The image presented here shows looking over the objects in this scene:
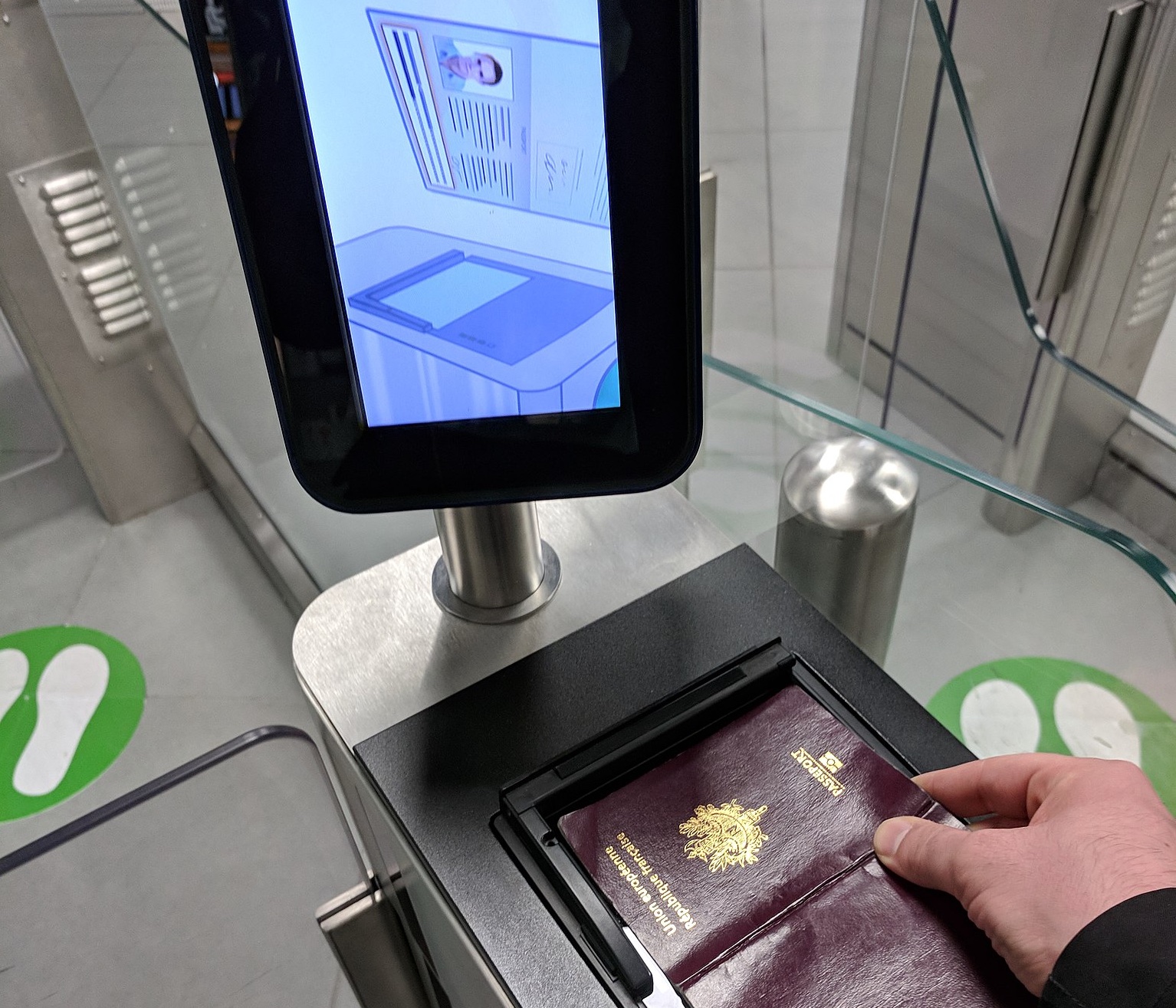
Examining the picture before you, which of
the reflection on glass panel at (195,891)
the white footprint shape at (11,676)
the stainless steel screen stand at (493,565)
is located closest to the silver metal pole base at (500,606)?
the stainless steel screen stand at (493,565)

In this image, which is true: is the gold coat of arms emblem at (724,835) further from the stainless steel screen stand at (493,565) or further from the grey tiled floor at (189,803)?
the grey tiled floor at (189,803)

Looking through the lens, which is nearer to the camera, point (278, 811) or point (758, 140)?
point (278, 811)

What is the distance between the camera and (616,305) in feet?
1.42

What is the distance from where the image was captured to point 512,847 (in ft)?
1.52

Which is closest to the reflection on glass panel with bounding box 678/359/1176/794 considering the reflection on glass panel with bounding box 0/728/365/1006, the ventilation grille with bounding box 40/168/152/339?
the reflection on glass panel with bounding box 0/728/365/1006

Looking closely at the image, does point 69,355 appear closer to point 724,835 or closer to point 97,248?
point 97,248

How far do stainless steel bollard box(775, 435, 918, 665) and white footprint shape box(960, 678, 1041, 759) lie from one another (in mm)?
66

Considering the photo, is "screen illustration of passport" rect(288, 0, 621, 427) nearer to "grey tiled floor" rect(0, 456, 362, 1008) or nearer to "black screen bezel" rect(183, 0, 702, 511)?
"black screen bezel" rect(183, 0, 702, 511)

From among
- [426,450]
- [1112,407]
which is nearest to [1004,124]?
[1112,407]

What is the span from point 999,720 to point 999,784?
156 mm

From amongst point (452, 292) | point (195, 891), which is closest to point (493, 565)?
point (452, 292)

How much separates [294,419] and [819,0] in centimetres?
121

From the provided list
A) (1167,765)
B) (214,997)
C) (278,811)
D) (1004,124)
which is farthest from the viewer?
(1004,124)

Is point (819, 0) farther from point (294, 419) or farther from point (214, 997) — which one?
point (214, 997)
